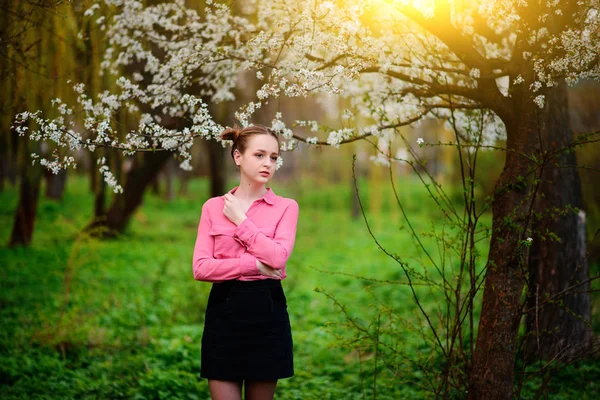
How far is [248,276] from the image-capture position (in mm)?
2617

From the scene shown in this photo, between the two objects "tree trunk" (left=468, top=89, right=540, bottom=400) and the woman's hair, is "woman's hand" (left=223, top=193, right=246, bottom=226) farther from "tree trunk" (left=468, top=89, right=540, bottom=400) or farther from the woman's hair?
"tree trunk" (left=468, top=89, right=540, bottom=400)

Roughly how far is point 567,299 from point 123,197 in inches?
390

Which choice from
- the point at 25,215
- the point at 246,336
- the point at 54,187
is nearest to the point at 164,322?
the point at 246,336

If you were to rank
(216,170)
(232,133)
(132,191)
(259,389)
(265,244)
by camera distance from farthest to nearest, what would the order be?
1. (216,170)
2. (132,191)
3. (232,133)
4. (259,389)
5. (265,244)

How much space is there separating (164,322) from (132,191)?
579 cm

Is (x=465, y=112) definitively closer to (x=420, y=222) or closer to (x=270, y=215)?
(x=270, y=215)

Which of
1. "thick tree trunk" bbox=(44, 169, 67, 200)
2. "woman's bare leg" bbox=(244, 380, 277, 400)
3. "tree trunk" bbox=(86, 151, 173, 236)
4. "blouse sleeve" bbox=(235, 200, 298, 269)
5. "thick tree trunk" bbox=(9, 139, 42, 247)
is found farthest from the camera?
"thick tree trunk" bbox=(44, 169, 67, 200)

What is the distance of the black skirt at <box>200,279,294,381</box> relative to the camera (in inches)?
102

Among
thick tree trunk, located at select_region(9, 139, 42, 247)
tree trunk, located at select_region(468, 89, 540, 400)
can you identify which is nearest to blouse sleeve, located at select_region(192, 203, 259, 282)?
tree trunk, located at select_region(468, 89, 540, 400)

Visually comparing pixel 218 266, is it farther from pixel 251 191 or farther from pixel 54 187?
pixel 54 187

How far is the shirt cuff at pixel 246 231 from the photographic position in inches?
101

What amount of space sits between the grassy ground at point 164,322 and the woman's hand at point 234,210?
2.55 ft

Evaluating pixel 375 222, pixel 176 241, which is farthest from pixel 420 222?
pixel 176 241

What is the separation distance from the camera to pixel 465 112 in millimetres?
4719
